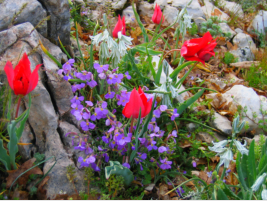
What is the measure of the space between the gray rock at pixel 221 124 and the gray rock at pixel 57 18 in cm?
182

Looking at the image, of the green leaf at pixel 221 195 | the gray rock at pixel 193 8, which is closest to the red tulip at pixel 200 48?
the green leaf at pixel 221 195

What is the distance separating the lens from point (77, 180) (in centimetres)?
167

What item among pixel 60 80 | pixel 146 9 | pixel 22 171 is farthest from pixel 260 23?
pixel 22 171

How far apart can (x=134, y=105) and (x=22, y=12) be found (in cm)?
151

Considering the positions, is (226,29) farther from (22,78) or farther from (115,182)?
(22,78)

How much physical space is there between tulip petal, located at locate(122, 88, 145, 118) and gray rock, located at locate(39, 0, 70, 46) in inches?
57.1

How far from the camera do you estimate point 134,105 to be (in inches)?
52.7

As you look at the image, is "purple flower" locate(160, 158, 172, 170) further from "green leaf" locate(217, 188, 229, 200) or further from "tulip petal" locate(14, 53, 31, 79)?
"tulip petal" locate(14, 53, 31, 79)

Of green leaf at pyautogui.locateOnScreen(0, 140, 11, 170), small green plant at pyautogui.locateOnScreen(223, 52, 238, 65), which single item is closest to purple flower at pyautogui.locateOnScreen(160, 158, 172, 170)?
green leaf at pyautogui.locateOnScreen(0, 140, 11, 170)

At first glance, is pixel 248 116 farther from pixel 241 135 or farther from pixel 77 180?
pixel 77 180

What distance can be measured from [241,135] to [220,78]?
3.43ft

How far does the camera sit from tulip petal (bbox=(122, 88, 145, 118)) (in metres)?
1.30

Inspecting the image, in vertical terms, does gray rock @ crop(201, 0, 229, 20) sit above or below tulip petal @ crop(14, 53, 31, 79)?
below

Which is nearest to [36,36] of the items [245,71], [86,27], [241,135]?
[86,27]
